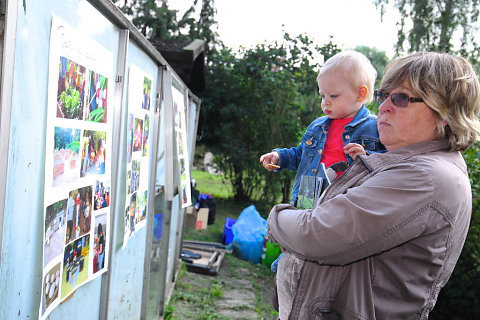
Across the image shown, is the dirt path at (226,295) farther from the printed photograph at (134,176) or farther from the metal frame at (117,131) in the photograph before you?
the metal frame at (117,131)

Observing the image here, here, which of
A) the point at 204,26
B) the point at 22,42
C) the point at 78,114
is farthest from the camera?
the point at 204,26

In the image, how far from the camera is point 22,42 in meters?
1.12

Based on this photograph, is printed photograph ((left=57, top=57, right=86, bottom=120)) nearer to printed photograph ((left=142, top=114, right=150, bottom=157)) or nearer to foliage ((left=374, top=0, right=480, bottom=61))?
printed photograph ((left=142, top=114, right=150, bottom=157))

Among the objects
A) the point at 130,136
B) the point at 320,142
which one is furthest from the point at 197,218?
the point at 320,142

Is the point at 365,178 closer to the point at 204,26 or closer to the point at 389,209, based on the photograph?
the point at 389,209

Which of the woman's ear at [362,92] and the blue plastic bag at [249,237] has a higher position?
the woman's ear at [362,92]

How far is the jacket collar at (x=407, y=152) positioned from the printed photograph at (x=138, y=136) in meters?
1.44

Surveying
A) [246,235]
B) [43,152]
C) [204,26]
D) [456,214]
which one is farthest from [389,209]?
[204,26]

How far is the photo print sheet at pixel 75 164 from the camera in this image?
1339 mm

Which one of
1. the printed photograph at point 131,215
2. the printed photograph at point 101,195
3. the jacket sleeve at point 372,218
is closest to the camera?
the jacket sleeve at point 372,218

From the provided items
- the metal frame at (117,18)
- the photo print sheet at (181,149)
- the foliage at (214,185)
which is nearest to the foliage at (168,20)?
the foliage at (214,185)

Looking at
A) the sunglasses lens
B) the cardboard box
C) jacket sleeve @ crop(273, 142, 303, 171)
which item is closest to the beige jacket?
the sunglasses lens

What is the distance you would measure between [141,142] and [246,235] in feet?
15.6

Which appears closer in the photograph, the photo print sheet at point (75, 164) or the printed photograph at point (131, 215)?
the photo print sheet at point (75, 164)
